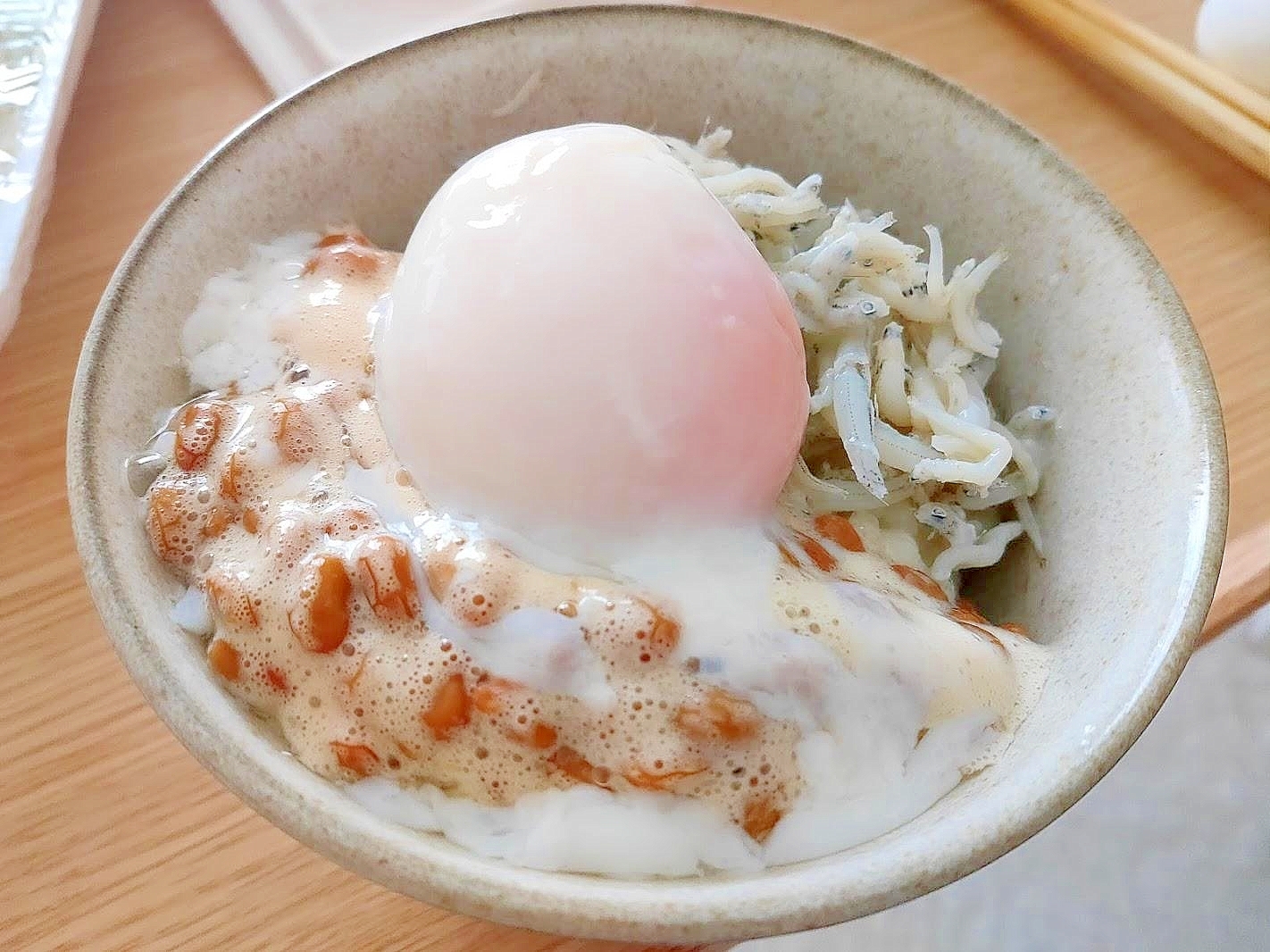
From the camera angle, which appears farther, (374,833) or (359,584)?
(359,584)

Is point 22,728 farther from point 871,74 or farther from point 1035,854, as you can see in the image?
point 1035,854

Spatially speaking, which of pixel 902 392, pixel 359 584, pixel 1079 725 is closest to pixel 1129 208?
pixel 902 392

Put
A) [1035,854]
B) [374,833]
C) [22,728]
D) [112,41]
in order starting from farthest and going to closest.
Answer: [1035,854], [112,41], [22,728], [374,833]

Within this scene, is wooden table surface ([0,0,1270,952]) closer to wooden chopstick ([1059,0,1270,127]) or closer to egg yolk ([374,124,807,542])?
wooden chopstick ([1059,0,1270,127])

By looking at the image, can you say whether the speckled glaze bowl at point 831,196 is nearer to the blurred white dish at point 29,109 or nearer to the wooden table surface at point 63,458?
the wooden table surface at point 63,458

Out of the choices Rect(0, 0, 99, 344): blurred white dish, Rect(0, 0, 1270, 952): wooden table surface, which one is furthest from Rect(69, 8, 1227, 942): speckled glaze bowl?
Rect(0, 0, 99, 344): blurred white dish

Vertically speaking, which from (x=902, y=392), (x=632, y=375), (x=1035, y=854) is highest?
(x=632, y=375)
